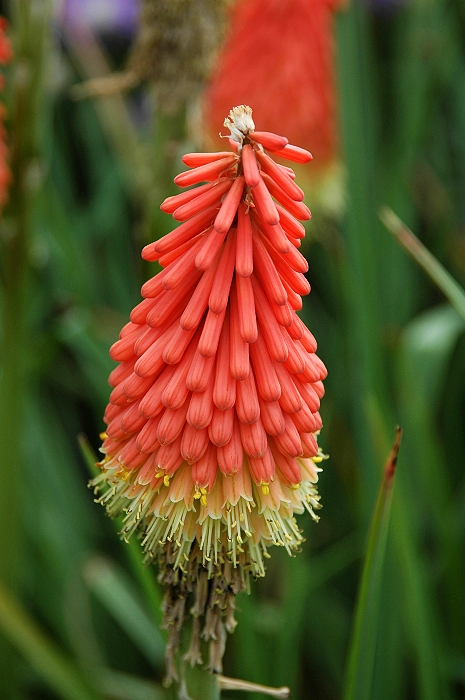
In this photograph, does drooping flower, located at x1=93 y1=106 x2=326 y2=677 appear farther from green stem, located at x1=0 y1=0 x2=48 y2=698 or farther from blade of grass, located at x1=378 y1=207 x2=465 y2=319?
green stem, located at x1=0 y1=0 x2=48 y2=698

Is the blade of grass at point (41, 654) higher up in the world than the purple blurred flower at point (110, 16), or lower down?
lower down

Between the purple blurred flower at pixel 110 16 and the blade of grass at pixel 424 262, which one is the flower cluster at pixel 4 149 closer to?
the blade of grass at pixel 424 262

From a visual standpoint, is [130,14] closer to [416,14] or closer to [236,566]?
[416,14]

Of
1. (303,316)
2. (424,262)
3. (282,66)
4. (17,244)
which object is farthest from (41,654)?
(282,66)

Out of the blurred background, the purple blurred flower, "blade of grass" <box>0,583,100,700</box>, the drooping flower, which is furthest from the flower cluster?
the purple blurred flower

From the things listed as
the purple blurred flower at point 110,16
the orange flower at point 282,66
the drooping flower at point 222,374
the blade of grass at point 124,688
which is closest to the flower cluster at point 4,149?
the orange flower at point 282,66

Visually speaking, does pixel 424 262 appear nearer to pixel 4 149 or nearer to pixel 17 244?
pixel 17 244
